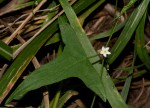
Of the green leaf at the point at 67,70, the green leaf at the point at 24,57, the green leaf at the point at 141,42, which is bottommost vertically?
the green leaf at the point at 141,42

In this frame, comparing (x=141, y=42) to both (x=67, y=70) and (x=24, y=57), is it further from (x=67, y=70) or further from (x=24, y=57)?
(x=24, y=57)

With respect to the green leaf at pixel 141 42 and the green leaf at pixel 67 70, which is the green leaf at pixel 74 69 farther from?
the green leaf at pixel 141 42

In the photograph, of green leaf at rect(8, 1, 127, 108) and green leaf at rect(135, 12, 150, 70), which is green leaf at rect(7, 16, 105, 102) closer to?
green leaf at rect(8, 1, 127, 108)

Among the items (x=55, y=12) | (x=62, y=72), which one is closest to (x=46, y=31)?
(x=55, y=12)

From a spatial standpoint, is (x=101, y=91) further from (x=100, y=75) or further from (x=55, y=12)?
(x=55, y=12)

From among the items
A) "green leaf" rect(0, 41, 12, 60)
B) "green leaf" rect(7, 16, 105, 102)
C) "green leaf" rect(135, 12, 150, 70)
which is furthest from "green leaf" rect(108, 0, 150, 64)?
"green leaf" rect(0, 41, 12, 60)

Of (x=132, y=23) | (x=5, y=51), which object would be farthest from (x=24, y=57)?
(x=132, y=23)

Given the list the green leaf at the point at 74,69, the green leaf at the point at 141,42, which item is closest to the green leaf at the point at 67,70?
the green leaf at the point at 74,69

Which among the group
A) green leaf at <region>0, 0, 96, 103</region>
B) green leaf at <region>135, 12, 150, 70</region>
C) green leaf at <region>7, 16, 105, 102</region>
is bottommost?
green leaf at <region>135, 12, 150, 70</region>
